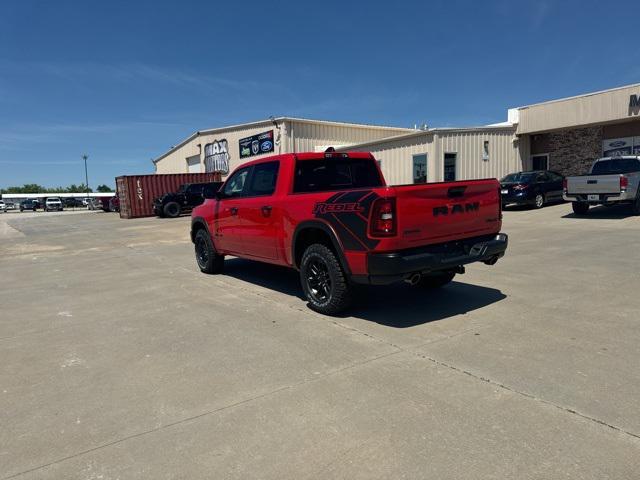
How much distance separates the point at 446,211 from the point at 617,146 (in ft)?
62.2

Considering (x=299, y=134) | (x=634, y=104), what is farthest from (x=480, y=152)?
(x=299, y=134)

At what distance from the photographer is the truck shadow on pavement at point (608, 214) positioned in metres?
14.1

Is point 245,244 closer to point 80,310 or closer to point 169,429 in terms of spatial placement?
point 80,310

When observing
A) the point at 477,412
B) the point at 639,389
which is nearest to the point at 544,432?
the point at 477,412

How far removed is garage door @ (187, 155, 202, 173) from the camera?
37.8m

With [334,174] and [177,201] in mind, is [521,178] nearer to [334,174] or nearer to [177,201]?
[334,174]

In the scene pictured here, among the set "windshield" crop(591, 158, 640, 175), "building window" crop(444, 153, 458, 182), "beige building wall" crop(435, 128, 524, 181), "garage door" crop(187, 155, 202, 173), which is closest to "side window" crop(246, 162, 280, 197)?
"windshield" crop(591, 158, 640, 175)

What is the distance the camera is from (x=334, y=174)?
6.11 metres

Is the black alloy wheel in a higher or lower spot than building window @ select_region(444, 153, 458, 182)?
lower

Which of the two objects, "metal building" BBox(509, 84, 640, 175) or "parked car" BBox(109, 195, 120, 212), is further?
"parked car" BBox(109, 195, 120, 212)

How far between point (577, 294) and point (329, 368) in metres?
3.74

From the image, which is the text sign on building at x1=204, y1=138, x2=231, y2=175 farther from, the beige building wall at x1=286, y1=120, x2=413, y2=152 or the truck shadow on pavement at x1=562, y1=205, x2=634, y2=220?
the truck shadow on pavement at x1=562, y1=205, x2=634, y2=220

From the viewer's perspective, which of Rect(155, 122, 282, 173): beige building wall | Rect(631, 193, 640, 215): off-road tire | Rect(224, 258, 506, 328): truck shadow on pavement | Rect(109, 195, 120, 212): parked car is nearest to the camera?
Rect(224, 258, 506, 328): truck shadow on pavement

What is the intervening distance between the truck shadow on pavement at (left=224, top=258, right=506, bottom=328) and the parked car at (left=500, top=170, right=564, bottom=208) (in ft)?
40.1
